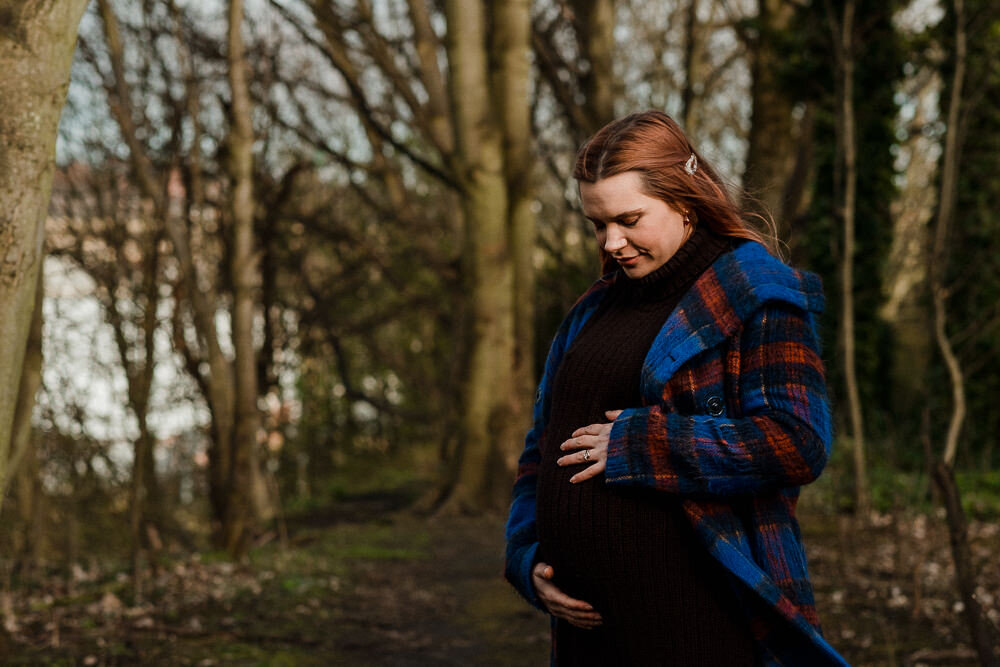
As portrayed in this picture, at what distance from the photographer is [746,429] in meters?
2.06

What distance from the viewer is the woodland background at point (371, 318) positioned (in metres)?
5.09

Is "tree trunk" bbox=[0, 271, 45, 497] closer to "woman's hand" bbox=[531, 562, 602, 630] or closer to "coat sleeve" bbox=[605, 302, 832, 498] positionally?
"woman's hand" bbox=[531, 562, 602, 630]

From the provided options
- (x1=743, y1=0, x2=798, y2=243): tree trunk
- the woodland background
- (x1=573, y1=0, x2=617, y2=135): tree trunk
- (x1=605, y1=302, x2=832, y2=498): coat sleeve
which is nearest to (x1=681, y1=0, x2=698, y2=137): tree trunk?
the woodland background

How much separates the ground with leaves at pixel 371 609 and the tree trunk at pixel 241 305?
350 millimetres

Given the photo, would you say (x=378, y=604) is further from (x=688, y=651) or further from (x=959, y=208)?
(x=959, y=208)

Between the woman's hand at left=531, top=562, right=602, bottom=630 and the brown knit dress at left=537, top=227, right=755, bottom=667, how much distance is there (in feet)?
0.06

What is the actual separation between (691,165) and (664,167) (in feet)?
0.29

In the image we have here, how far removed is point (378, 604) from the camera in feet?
20.4

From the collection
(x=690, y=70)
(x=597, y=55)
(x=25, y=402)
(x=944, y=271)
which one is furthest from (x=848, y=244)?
(x=25, y=402)

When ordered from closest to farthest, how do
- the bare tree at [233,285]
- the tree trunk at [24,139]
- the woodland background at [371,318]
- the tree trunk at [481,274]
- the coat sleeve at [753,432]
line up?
the coat sleeve at [753,432]
the tree trunk at [24,139]
the woodland background at [371,318]
the bare tree at [233,285]
the tree trunk at [481,274]

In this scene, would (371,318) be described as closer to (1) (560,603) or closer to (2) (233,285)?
(2) (233,285)

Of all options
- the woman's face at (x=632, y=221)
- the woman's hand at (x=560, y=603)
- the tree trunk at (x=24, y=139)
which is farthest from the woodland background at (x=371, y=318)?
the woman's hand at (x=560, y=603)

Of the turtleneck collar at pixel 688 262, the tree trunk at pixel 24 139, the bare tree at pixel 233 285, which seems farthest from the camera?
the bare tree at pixel 233 285

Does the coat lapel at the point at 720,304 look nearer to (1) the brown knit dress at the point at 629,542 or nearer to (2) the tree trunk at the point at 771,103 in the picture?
(1) the brown knit dress at the point at 629,542
